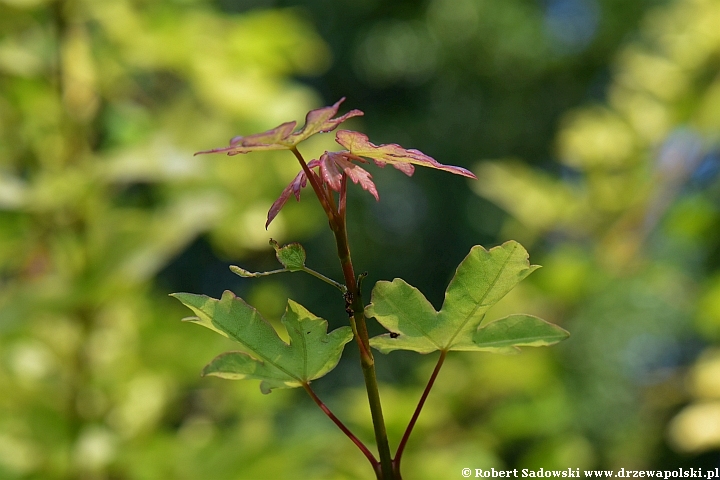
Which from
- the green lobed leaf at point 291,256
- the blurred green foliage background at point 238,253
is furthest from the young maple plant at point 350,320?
the blurred green foliage background at point 238,253

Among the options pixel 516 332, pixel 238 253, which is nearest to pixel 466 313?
pixel 516 332

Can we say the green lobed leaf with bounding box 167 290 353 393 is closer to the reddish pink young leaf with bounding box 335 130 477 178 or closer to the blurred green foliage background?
the reddish pink young leaf with bounding box 335 130 477 178

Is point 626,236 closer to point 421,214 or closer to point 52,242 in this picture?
point 52,242

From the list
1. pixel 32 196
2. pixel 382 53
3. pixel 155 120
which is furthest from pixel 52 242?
pixel 382 53

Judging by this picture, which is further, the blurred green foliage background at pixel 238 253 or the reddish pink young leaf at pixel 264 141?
the blurred green foliage background at pixel 238 253

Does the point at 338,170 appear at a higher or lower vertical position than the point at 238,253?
lower

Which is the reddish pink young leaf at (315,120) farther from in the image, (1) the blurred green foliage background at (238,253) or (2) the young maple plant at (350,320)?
(1) the blurred green foliage background at (238,253)

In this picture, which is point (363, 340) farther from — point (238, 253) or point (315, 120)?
point (238, 253)

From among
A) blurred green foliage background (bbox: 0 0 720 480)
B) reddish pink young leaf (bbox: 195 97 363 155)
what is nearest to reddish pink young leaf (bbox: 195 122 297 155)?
reddish pink young leaf (bbox: 195 97 363 155)
